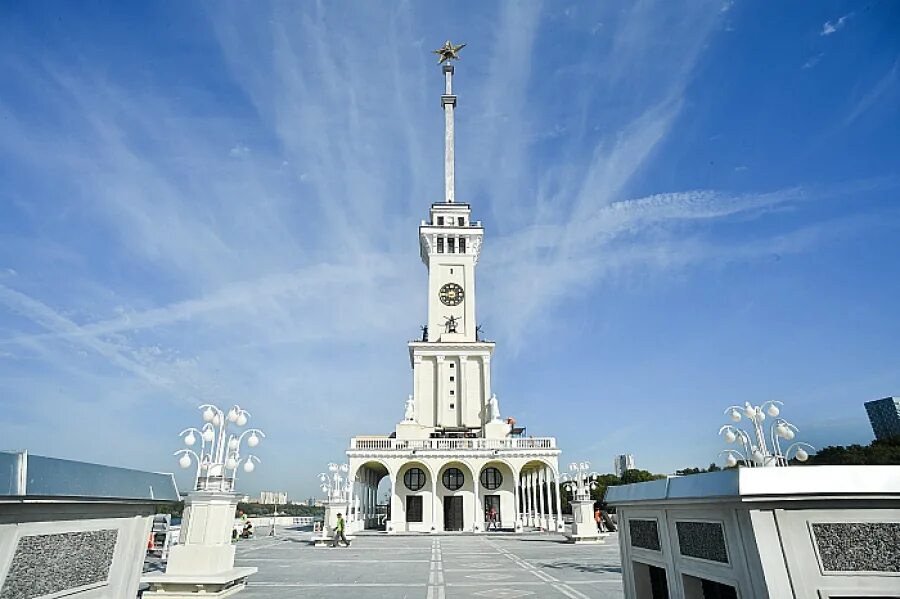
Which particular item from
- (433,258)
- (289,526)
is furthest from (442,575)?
(289,526)

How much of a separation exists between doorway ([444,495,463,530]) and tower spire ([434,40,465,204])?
30111 millimetres

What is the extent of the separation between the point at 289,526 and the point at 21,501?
172 ft

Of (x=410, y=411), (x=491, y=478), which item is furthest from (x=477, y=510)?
(x=410, y=411)

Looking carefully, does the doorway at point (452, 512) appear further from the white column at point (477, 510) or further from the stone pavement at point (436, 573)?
the stone pavement at point (436, 573)

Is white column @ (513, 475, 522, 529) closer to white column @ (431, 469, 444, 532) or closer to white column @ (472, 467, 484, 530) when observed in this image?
white column @ (472, 467, 484, 530)

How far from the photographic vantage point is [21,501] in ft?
9.18

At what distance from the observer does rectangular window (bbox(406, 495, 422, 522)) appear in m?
37.6

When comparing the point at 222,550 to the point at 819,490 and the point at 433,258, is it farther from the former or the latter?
the point at 433,258

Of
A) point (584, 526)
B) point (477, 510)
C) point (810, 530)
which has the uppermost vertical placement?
point (810, 530)

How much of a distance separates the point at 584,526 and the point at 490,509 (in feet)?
44.9

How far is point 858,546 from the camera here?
2.85m

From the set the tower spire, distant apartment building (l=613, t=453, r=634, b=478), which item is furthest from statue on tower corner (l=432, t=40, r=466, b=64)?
distant apartment building (l=613, t=453, r=634, b=478)

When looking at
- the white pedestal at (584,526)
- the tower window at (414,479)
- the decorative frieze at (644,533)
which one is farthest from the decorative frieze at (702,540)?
the tower window at (414,479)

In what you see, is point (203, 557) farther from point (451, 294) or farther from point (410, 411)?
point (451, 294)
